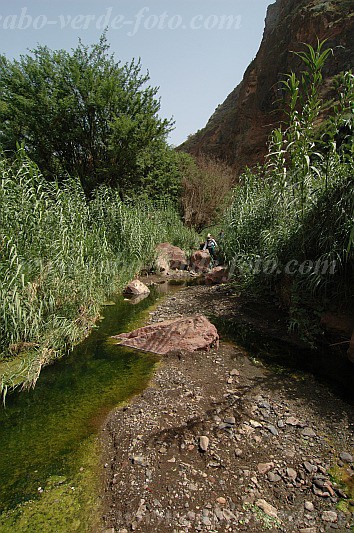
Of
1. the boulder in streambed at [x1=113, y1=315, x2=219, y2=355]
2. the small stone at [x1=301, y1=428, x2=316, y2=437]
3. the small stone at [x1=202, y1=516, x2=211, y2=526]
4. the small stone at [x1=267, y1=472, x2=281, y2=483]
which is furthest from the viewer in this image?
the boulder in streambed at [x1=113, y1=315, x2=219, y2=355]

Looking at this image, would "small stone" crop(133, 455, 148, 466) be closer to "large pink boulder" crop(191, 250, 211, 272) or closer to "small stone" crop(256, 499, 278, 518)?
"small stone" crop(256, 499, 278, 518)

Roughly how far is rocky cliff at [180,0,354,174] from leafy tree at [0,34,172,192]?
29.7 ft

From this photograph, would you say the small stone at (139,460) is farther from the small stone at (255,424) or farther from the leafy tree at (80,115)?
the leafy tree at (80,115)

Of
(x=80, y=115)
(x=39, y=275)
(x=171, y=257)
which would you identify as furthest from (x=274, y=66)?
(x=39, y=275)

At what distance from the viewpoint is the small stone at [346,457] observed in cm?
218

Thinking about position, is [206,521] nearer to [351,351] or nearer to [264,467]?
[264,467]

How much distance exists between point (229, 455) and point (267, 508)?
1.45 feet

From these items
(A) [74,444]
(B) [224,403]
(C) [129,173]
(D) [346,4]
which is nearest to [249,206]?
(B) [224,403]

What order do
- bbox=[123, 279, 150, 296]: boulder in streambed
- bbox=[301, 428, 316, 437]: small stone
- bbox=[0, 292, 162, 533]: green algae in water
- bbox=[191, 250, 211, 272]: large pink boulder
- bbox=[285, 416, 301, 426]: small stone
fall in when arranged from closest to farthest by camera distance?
bbox=[0, 292, 162, 533]: green algae in water, bbox=[301, 428, 316, 437]: small stone, bbox=[285, 416, 301, 426]: small stone, bbox=[123, 279, 150, 296]: boulder in streambed, bbox=[191, 250, 211, 272]: large pink boulder

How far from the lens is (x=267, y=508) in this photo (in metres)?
1.81

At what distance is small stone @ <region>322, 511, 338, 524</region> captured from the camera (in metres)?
1.74

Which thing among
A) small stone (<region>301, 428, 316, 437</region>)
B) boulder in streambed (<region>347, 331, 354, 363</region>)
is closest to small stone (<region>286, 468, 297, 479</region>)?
small stone (<region>301, 428, 316, 437</region>)

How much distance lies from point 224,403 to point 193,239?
10.4 metres

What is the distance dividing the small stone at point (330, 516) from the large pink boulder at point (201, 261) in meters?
8.09
